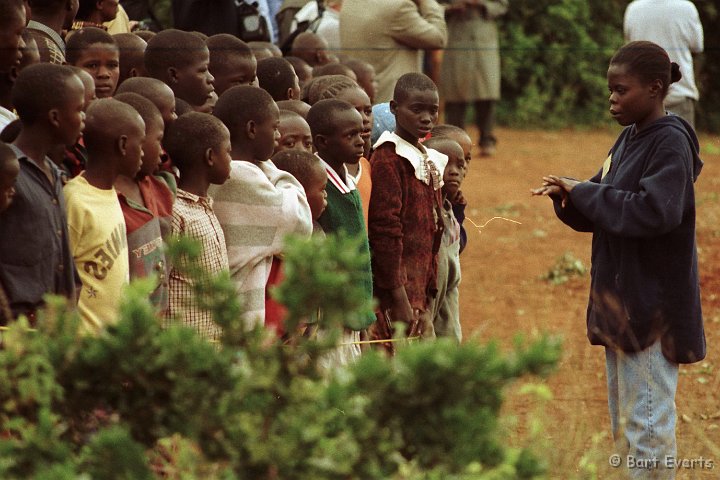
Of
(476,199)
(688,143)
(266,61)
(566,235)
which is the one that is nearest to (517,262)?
(566,235)

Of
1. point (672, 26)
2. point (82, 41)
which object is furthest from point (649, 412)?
point (672, 26)

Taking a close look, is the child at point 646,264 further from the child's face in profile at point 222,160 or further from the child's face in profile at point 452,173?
the child's face in profile at point 222,160

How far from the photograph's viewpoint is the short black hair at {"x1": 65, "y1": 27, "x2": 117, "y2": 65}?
4.70m

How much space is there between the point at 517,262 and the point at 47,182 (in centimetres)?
687

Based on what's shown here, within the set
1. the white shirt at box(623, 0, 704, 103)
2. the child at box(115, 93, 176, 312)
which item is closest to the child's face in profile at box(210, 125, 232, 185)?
the child at box(115, 93, 176, 312)

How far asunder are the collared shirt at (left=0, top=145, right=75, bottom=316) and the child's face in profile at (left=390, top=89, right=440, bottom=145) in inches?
79.8

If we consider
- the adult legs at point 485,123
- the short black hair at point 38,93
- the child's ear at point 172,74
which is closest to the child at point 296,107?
the child's ear at point 172,74

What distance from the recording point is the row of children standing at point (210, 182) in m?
3.48

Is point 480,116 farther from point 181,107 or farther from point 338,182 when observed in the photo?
point 181,107

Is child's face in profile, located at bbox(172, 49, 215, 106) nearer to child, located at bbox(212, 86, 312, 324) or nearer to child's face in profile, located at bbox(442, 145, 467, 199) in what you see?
child, located at bbox(212, 86, 312, 324)

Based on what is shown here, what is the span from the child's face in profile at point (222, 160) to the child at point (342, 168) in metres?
0.58

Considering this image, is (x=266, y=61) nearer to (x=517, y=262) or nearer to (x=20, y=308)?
(x=20, y=308)

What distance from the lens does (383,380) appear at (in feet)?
7.75

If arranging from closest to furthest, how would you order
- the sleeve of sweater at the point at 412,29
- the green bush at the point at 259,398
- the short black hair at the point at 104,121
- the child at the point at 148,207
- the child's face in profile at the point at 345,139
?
the green bush at the point at 259,398, the short black hair at the point at 104,121, the child at the point at 148,207, the child's face in profile at the point at 345,139, the sleeve of sweater at the point at 412,29
